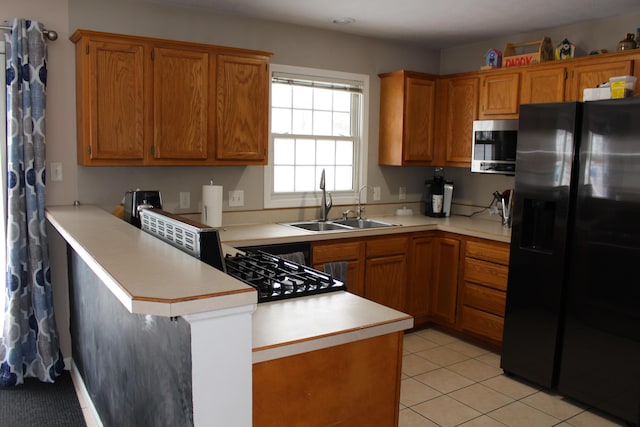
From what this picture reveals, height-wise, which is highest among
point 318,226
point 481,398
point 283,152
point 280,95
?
point 280,95

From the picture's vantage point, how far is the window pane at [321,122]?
4.52 m

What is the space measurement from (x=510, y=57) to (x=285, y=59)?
1.77m

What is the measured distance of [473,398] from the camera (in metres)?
3.33

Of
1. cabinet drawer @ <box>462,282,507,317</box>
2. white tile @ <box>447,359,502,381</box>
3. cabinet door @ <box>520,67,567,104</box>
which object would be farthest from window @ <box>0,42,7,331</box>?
cabinet door @ <box>520,67,567,104</box>

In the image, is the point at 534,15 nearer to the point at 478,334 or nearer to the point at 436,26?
the point at 436,26

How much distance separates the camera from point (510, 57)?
166 inches

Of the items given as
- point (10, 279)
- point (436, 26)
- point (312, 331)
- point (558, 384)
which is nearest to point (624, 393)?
point (558, 384)

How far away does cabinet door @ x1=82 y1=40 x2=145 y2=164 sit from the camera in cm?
316

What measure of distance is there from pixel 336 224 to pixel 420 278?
0.83 meters

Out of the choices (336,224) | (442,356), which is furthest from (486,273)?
(336,224)

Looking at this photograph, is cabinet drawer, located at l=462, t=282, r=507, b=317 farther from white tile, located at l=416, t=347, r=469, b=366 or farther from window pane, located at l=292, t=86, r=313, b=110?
window pane, located at l=292, t=86, r=313, b=110

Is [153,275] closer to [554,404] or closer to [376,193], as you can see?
[554,404]

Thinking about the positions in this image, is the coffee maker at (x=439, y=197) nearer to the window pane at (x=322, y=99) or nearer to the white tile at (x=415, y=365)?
the window pane at (x=322, y=99)

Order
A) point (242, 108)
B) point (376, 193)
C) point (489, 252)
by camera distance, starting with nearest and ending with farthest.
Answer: point (242, 108) → point (489, 252) → point (376, 193)
